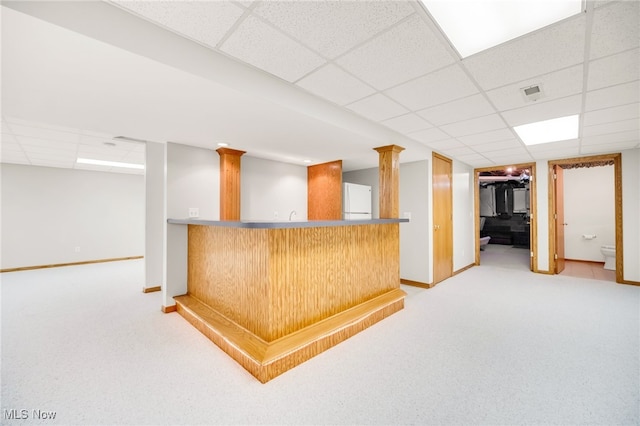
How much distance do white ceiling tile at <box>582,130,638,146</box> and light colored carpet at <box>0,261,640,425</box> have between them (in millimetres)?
2370

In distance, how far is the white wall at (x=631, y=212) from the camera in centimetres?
465

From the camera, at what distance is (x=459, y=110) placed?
2893mm

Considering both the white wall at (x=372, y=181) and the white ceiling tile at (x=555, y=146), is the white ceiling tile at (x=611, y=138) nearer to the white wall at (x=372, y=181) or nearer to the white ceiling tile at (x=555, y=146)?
the white ceiling tile at (x=555, y=146)

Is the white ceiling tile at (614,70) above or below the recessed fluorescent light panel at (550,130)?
below

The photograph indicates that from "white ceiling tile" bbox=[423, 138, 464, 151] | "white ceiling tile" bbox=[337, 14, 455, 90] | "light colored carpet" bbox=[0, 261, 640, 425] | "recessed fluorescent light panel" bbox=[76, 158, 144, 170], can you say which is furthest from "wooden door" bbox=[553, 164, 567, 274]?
"recessed fluorescent light panel" bbox=[76, 158, 144, 170]

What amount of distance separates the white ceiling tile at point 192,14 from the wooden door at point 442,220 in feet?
13.6

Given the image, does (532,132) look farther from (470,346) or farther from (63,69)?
(63,69)

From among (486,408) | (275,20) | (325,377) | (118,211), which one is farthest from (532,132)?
(118,211)

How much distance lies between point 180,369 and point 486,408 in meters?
2.26

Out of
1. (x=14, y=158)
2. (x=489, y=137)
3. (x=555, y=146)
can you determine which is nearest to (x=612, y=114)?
(x=489, y=137)

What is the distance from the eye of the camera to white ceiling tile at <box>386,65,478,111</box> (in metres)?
2.19

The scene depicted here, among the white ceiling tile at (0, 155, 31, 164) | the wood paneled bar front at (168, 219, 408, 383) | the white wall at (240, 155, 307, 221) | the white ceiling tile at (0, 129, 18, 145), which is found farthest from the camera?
the white ceiling tile at (0, 155, 31, 164)

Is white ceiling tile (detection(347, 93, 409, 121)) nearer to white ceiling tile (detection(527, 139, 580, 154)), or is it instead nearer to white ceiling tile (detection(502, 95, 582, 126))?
white ceiling tile (detection(502, 95, 582, 126))

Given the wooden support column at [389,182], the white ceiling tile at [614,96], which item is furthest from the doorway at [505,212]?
the white ceiling tile at [614,96]
